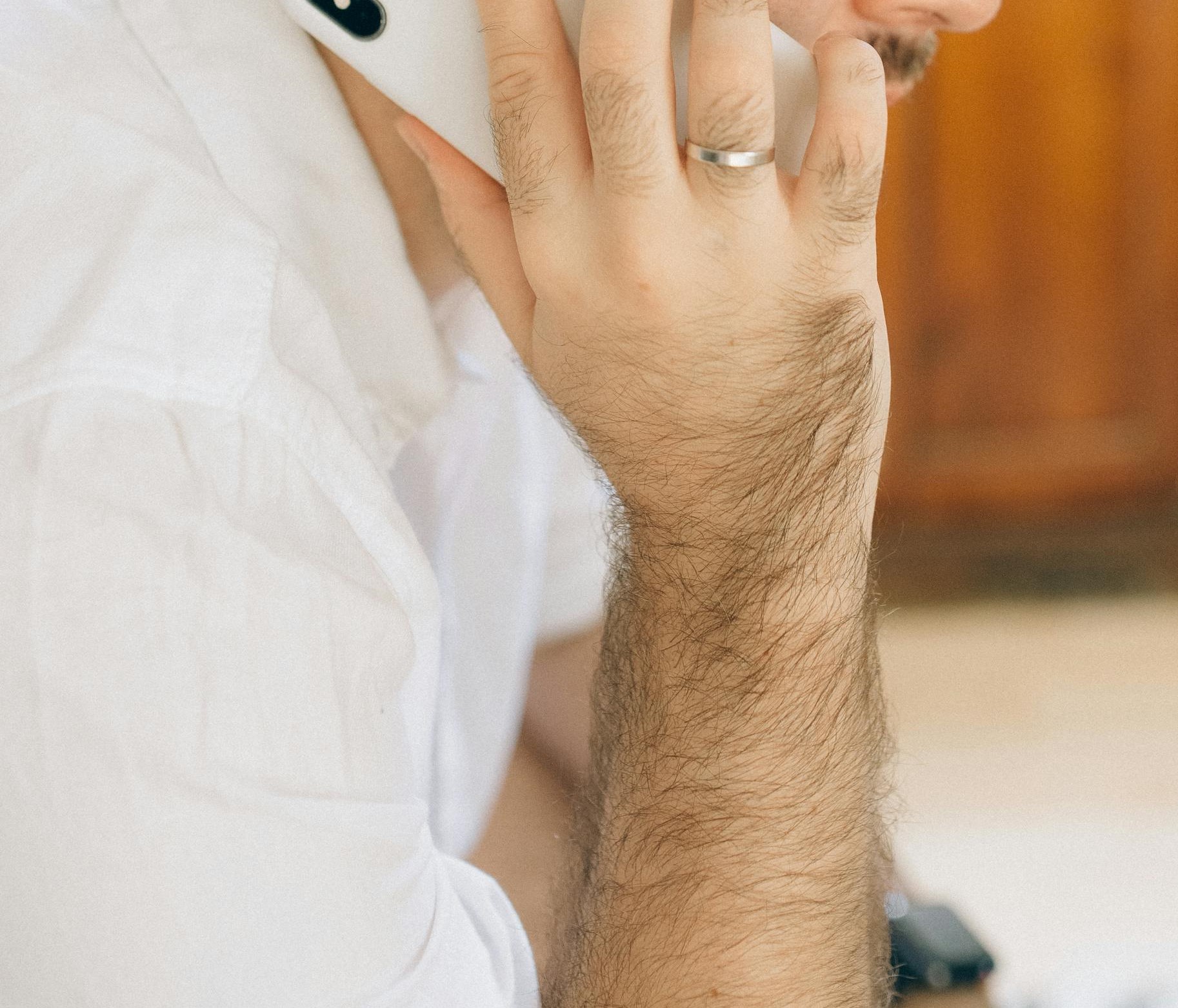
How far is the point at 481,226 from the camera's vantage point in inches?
23.2

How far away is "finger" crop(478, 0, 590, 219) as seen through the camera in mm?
508

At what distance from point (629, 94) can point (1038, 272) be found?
1.71 m

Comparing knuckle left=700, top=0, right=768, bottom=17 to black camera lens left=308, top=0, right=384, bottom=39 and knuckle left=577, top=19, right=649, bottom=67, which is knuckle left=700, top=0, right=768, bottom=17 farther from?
black camera lens left=308, top=0, right=384, bottom=39

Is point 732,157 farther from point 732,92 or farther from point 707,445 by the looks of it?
point 707,445

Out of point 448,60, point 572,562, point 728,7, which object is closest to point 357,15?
point 448,60

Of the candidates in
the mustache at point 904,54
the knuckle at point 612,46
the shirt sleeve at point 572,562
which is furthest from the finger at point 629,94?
the shirt sleeve at point 572,562

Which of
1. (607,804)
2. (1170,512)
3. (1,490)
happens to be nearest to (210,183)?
(1,490)

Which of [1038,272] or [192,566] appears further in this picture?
[1038,272]

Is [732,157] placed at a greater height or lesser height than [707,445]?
greater

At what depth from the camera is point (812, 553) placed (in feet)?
1.91

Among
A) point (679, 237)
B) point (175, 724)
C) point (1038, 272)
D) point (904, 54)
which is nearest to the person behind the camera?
point (175, 724)

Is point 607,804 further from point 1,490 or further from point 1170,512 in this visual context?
point 1170,512

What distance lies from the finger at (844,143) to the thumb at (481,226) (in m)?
0.15

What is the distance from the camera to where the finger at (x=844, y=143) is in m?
0.52
